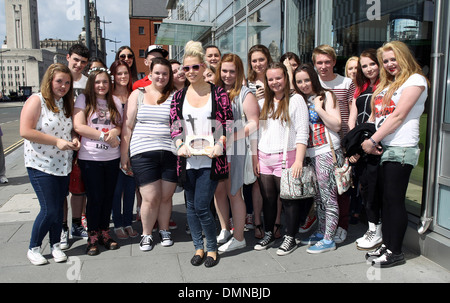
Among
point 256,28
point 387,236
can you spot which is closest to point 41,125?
point 387,236

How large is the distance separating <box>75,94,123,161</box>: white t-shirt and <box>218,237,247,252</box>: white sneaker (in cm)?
141

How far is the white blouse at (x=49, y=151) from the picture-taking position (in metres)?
3.39

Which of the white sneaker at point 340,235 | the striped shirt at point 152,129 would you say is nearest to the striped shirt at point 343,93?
the white sneaker at point 340,235

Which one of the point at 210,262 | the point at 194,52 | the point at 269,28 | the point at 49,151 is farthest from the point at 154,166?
the point at 269,28

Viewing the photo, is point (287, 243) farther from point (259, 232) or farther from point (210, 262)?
point (210, 262)

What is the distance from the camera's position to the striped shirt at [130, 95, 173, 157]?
3.62 m

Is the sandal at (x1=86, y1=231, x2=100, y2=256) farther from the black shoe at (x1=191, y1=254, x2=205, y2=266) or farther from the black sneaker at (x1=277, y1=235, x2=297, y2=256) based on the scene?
the black sneaker at (x1=277, y1=235, x2=297, y2=256)

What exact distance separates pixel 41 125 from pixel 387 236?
329cm

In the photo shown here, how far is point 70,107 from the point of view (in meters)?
3.62

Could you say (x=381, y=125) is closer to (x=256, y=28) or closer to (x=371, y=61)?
(x=371, y=61)

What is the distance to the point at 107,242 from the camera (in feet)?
12.8

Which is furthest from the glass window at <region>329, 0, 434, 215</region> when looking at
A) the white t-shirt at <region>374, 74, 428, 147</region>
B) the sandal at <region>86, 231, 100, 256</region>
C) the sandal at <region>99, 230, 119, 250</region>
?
the sandal at <region>86, 231, 100, 256</region>

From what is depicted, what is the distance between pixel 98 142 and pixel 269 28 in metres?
5.08

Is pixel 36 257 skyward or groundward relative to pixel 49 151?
groundward
